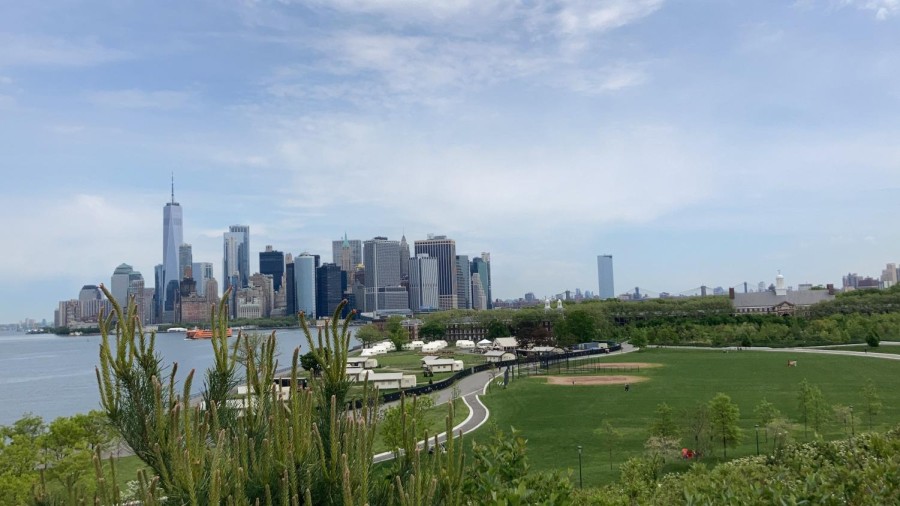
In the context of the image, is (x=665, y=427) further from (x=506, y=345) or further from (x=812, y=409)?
(x=506, y=345)

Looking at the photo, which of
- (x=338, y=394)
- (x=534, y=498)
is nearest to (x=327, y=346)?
(x=338, y=394)

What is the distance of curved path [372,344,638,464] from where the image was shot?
27.8 metres

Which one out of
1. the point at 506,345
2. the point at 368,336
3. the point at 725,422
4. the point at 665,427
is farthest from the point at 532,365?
the point at 368,336

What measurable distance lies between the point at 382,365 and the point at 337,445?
216ft

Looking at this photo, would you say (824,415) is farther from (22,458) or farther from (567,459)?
(22,458)

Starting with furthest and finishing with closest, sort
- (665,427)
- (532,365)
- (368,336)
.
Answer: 1. (368,336)
2. (532,365)
3. (665,427)

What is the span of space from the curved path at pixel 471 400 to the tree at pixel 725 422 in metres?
9.86

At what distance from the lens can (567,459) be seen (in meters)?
24.7

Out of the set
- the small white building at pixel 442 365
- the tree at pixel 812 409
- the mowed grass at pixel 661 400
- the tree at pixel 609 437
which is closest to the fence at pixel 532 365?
the small white building at pixel 442 365

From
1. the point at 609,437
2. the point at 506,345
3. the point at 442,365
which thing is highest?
the point at 506,345

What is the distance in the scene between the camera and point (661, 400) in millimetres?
36969

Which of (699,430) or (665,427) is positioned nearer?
(699,430)

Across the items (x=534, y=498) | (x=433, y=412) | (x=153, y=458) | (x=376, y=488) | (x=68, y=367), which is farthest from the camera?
(x=68, y=367)

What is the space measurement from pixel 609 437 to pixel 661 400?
44.3 feet
